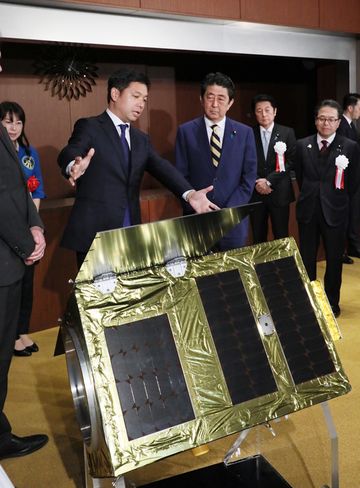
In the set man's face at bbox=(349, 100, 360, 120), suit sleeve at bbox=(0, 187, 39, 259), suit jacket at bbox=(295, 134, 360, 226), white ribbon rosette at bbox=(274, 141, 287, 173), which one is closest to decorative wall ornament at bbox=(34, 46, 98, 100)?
white ribbon rosette at bbox=(274, 141, 287, 173)

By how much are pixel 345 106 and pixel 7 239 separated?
4167mm

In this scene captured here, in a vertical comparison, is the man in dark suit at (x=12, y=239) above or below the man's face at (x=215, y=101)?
below

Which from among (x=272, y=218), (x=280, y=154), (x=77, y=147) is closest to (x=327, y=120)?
(x=280, y=154)

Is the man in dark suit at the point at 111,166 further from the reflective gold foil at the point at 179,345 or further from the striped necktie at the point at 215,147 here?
the reflective gold foil at the point at 179,345

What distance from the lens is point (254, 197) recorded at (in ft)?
14.6

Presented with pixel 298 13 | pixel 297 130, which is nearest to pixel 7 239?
pixel 298 13

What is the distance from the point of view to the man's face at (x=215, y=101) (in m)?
3.24

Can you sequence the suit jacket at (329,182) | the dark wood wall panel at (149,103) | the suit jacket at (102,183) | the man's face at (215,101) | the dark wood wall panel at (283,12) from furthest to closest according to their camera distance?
the dark wood wall panel at (283,12) → the dark wood wall panel at (149,103) → the suit jacket at (329,182) → the man's face at (215,101) → the suit jacket at (102,183)

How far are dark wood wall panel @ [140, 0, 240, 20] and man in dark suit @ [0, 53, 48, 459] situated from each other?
96.6 inches

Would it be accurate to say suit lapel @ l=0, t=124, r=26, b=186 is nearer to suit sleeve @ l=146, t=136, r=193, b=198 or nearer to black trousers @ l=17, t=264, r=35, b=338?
suit sleeve @ l=146, t=136, r=193, b=198

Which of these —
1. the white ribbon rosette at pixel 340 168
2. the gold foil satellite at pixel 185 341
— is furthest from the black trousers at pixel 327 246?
the gold foil satellite at pixel 185 341

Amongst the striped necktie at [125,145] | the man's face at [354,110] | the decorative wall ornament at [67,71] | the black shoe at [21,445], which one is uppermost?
the decorative wall ornament at [67,71]

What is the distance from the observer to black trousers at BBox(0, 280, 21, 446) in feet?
6.84

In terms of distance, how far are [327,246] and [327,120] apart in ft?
2.75
